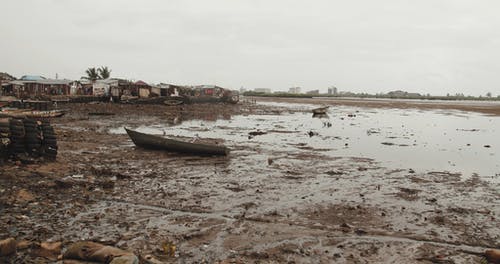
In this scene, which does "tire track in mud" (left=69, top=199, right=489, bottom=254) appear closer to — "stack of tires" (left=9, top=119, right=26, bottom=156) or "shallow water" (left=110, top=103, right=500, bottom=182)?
"stack of tires" (left=9, top=119, right=26, bottom=156)

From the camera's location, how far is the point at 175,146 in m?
16.8

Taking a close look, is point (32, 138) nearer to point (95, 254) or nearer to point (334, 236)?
point (95, 254)

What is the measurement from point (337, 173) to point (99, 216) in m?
8.80

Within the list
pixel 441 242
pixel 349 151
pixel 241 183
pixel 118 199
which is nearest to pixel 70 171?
pixel 118 199

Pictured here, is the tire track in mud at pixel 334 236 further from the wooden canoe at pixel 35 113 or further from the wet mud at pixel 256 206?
the wooden canoe at pixel 35 113

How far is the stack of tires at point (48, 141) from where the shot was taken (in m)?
12.6

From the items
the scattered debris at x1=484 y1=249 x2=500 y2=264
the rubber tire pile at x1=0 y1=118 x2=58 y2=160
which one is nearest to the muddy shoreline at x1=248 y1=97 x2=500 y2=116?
the scattered debris at x1=484 y1=249 x2=500 y2=264

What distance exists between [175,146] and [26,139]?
5.99m

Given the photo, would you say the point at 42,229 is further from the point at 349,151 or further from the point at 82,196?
the point at 349,151

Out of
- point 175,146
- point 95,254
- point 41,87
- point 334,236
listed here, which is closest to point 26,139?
point 175,146

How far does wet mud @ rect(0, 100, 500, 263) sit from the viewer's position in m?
7.00

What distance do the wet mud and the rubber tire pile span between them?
55 centimetres

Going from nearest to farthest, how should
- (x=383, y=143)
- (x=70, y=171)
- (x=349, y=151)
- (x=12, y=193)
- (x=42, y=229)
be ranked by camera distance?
1. (x=42, y=229)
2. (x=12, y=193)
3. (x=70, y=171)
4. (x=349, y=151)
5. (x=383, y=143)

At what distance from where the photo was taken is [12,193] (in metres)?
9.12
